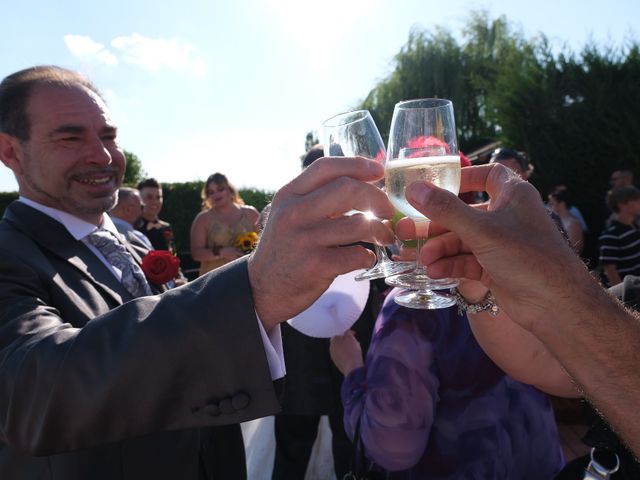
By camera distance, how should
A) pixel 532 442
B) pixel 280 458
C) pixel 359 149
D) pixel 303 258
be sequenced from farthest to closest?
1. pixel 280 458
2. pixel 532 442
3. pixel 359 149
4. pixel 303 258

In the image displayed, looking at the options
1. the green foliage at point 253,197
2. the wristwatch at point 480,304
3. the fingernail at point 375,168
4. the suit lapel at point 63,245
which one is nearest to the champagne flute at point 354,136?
the fingernail at point 375,168

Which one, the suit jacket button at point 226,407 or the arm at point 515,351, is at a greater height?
the suit jacket button at point 226,407

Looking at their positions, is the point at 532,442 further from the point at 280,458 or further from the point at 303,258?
the point at 280,458

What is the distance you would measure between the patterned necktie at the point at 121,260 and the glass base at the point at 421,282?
110cm

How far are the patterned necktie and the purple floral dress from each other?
3.38 ft

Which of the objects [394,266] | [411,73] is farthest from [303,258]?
[411,73]

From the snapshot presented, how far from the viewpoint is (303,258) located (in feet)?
3.58

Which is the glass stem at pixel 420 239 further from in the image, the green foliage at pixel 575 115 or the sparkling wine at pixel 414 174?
the green foliage at pixel 575 115

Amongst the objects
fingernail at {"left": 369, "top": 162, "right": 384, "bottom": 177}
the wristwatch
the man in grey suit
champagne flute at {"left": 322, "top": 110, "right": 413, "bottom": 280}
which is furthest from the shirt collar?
the wristwatch

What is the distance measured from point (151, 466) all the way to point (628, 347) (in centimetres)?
149

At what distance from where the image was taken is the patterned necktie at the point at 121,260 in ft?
6.79

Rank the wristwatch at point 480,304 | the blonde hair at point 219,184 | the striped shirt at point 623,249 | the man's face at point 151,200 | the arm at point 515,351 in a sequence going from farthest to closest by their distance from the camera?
the man's face at point 151,200, the blonde hair at point 219,184, the striped shirt at point 623,249, the arm at point 515,351, the wristwatch at point 480,304

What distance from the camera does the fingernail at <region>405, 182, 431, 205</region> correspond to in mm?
1130

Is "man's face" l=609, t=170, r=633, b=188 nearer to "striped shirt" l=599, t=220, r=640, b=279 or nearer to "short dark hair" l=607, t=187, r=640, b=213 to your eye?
"short dark hair" l=607, t=187, r=640, b=213
